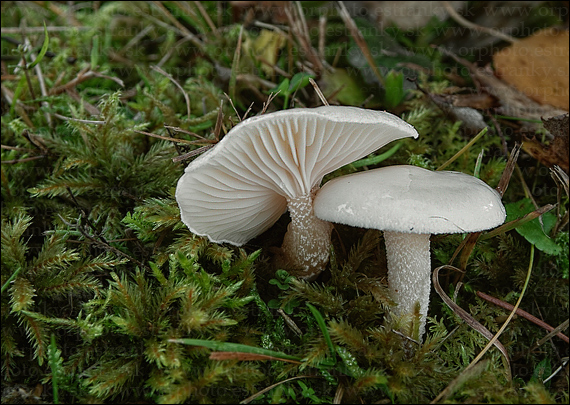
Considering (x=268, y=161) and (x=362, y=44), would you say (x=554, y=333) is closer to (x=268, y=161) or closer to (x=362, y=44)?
(x=268, y=161)

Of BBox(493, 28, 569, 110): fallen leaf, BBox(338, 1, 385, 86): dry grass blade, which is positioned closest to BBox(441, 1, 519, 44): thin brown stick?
BBox(493, 28, 569, 110): fallen leaf

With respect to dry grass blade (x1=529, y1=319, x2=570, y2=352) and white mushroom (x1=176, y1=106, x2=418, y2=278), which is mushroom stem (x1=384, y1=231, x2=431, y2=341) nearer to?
white mushroom (x1=176, y1=106, x2=418, y2=278)

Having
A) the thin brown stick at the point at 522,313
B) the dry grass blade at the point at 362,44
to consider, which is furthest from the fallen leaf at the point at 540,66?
the thin brown stick at the point at 522,313

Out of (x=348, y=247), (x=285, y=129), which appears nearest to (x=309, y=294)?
(x=348, y=247)


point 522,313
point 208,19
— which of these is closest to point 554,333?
point 522,313

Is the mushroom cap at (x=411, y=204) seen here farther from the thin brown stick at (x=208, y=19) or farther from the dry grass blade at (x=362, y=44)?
the thin brown stick at (x=208, y=19)

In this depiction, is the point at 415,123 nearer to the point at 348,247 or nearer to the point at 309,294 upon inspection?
the point at 348,247

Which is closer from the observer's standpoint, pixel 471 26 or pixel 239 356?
pixel 239 356
